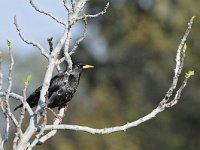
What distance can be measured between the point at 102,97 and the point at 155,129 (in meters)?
3.61

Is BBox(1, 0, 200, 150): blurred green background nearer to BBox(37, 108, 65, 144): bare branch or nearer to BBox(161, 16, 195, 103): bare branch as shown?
BBox(37, 108, 65, 144): bare branch

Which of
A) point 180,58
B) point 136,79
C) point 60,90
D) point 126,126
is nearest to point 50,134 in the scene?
point 126,126

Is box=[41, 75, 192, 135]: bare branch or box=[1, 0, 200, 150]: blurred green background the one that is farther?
box=[1, 0, 200, 150]: blurred green background

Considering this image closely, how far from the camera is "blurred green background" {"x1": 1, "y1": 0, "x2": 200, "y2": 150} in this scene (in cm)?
3397

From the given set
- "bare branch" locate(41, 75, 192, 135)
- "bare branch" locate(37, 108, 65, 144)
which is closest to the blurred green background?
"bare branch" locate(37, 108, 65, 144)

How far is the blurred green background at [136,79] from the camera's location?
34.0m

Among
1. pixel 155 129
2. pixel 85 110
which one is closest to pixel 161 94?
pixel 155 129

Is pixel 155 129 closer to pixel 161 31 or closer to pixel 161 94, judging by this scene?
pixel 161 94

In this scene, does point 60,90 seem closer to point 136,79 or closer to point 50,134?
point 50,134

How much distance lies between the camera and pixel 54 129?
7922 millimetres

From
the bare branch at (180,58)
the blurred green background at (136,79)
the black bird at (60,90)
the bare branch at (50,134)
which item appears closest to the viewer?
the bare branch at (180,58)

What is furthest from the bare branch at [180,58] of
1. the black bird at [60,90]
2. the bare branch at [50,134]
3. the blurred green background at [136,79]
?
the blurred green background at [136,79]

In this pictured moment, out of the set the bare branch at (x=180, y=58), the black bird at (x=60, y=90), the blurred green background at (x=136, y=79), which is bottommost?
the blurred green background at (x=136, y=79)

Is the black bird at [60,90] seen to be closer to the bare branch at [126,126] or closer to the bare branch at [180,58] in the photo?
the bare branch at [126,126]
